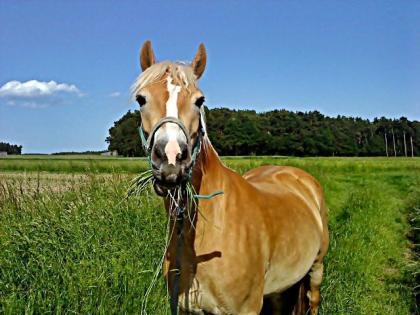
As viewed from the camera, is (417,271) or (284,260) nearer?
(284,260)

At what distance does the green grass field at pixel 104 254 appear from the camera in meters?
3.50

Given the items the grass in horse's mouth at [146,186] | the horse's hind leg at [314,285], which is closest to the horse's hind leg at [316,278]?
the horse's hind leg at [314,285]

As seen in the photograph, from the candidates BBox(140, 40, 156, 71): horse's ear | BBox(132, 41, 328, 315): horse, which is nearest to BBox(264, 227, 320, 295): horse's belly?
BBox(132, 41, 328, 315): horse

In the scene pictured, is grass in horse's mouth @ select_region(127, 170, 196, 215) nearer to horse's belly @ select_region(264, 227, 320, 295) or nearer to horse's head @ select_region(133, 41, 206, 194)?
horse's head @ select_region(133, 41, 206, 194)

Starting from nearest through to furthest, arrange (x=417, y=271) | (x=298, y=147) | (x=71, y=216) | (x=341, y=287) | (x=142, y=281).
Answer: (x=142, y=281) < (x=71, y=216) < (x=341, y=287) < (x=417, y=271) < (x=298, y=147)

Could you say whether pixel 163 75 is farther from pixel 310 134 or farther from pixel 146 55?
→ pixel 310 134

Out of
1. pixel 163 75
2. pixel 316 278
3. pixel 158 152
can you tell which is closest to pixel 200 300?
pixel 158 152

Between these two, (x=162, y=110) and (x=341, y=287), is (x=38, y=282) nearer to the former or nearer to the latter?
A: (x=162, y=110)


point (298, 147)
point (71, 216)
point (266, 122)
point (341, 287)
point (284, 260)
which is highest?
point (266, 122)

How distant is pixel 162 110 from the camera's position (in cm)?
247

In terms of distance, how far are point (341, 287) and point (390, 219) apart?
743cm

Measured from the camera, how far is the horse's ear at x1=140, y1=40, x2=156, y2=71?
297cm

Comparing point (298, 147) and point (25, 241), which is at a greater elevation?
point (298, 147)

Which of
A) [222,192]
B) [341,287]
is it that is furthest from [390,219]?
[222,192]
